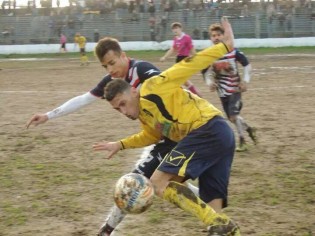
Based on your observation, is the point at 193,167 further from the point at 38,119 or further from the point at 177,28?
the point at 177,28

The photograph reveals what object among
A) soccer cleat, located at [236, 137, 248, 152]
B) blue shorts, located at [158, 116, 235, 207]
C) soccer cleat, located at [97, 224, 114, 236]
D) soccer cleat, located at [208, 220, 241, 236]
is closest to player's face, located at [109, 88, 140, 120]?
blue shorts, located at [158, 116, 235, 207]

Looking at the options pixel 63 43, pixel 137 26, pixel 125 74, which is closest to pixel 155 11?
pixel 137 26

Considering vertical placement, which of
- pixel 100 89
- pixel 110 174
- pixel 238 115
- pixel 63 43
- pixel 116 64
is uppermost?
pixel 116 64

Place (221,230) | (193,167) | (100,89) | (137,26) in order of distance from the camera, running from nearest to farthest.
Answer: (221,230), (193,167), (100,89), (137,26)

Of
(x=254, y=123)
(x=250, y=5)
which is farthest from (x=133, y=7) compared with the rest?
(x=254, y=123)

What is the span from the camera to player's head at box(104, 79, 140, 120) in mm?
4633

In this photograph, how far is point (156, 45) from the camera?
128 feet

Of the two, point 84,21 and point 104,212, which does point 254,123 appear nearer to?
point 104,212

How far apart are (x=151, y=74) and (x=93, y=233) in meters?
1.62

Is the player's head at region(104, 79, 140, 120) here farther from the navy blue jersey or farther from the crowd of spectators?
the crowd of spectators

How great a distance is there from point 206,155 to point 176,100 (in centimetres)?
49

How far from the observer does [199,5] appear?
40.6m

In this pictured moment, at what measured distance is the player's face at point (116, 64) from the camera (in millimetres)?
5297

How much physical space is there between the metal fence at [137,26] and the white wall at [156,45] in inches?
21.9
